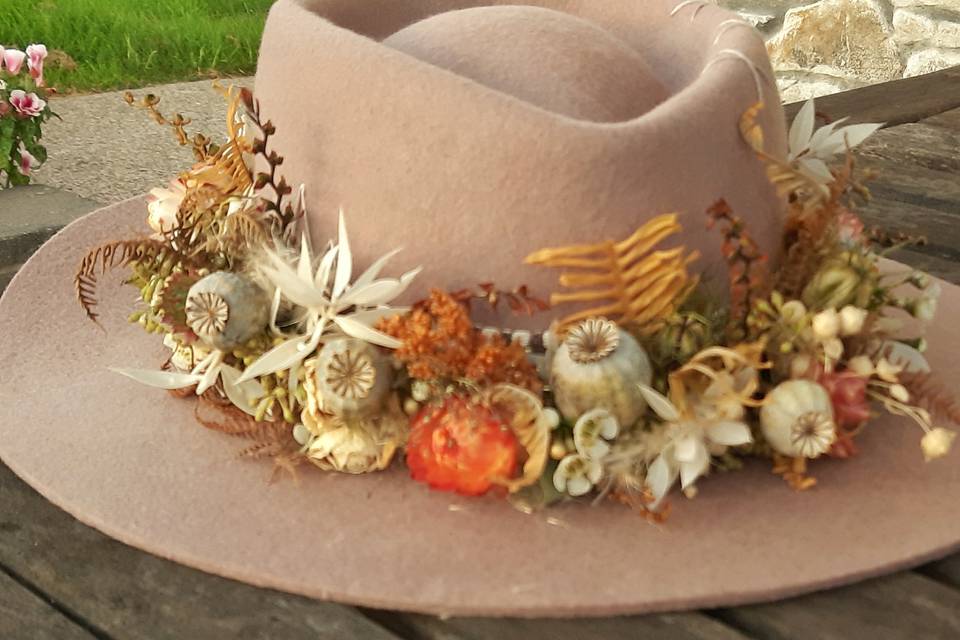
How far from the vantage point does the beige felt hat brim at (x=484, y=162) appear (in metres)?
1.25

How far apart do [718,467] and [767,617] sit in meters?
0.24

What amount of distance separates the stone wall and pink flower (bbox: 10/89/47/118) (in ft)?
8.00

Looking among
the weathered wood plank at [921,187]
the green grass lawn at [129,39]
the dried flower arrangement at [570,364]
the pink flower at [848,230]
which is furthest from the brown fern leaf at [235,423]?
the green grass lawn at [129,39]

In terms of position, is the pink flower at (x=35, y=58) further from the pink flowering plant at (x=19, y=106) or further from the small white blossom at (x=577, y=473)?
the small white blossom at (x=577, y=473)

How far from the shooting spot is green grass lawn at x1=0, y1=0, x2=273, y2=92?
5.43m

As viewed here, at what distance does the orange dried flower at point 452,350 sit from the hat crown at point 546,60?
11.4 inches

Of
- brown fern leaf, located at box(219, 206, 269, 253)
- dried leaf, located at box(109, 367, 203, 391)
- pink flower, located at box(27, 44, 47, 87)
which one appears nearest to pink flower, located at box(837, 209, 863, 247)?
brown fern leaf, located at box(219, 206, 269, 253)

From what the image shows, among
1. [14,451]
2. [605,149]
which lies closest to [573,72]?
[605,149]

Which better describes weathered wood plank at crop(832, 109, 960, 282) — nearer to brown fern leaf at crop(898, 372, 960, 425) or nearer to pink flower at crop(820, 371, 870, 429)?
brown fern leaf at crop(898, 372, 960, 425)

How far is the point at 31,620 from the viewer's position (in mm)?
1079

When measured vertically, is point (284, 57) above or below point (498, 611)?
above

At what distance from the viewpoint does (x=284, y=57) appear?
144 centimetres

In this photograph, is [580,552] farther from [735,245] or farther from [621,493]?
[735,245]

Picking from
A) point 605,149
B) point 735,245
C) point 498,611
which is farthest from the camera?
point 735,245
